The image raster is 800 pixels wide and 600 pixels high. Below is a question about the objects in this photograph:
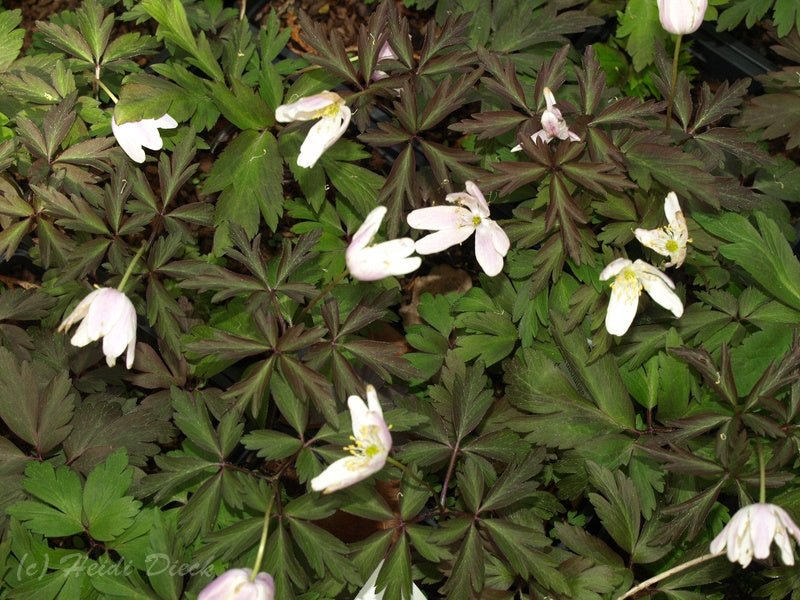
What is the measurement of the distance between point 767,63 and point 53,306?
266cm

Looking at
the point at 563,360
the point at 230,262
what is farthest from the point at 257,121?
the point at 563,360

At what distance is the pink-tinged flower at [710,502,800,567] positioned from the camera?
1.78 metres

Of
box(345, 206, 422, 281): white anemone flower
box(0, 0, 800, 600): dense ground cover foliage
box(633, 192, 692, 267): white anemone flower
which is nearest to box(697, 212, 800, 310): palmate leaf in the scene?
box(0, 0, 800, 600): dense ground cover foliage

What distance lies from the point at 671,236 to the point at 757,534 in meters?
0.82

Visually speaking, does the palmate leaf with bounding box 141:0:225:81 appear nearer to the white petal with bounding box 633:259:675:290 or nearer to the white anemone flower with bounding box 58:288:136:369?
the white anemone flower with bounding box 58:288:136:369

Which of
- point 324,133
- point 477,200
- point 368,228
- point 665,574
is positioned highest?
point 324,133

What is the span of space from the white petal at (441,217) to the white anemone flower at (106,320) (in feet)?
2.66

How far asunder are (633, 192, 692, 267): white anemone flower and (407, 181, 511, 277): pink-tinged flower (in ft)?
1.27

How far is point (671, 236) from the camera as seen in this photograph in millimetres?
2207

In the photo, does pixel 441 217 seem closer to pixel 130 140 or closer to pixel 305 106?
pixel 305 106

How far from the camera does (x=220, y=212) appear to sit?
Result: 7.97 feet

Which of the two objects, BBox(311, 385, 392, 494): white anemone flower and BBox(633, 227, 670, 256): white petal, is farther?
BBox(633, 227, 670, 256): white petal

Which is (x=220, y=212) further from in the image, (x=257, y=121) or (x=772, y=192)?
(x=772, y=192)

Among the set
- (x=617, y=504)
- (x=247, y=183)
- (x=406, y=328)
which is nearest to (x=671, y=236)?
(x=617, y=504)
